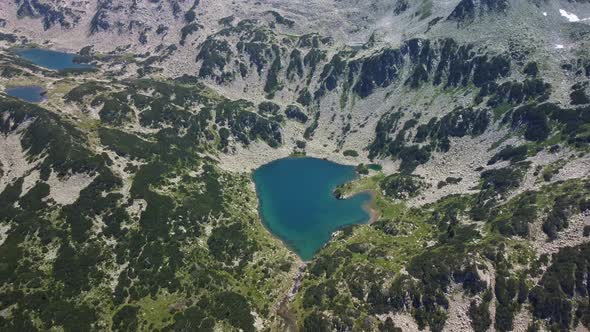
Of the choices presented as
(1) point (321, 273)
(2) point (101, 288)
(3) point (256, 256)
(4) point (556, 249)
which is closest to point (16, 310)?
(2) point (101, 288)

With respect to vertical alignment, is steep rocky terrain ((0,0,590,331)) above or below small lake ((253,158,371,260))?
above

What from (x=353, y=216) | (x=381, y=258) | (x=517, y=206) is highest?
(x=517, y=206)

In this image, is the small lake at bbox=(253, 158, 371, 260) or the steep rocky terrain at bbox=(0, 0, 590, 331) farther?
the small lake at bbox=(253, 158, 371, 260)

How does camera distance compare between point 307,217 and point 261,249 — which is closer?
point 261,249

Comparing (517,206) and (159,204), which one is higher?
(517,206)

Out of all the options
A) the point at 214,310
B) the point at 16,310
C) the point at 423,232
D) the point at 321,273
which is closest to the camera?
the point at 16,310

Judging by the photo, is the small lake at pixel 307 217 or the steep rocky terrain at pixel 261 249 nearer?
the steep rocky terrain at pixel 261 249

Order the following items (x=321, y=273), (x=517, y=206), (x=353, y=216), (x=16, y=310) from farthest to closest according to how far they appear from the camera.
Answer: (x=353, y=216), (x=517, y=206), (x=321, y=273), (x=16, y=310)

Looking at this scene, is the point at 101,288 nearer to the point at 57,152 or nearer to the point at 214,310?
the point at 214,310

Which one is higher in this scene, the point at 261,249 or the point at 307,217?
the point at 261,249

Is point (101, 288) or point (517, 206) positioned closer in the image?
point (101, 288)

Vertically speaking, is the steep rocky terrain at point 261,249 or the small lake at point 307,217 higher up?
the steep rocky terrain at point 261,249
